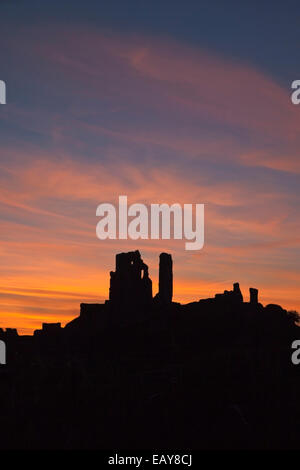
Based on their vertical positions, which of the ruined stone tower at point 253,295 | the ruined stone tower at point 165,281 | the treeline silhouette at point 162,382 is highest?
the ruined stone tower at point 165,281

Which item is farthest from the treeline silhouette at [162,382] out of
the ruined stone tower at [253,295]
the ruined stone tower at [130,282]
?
the ruined stone tower at [130,282]

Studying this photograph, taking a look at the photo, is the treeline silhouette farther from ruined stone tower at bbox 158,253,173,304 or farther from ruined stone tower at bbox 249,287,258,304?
ruined stone tower at bbox 158,253,173,304

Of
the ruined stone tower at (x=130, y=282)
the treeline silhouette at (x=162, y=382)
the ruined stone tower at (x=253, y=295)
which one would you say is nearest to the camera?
the treeline silhouette at (x=162, y=382)

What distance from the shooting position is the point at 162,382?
7369 centimetres

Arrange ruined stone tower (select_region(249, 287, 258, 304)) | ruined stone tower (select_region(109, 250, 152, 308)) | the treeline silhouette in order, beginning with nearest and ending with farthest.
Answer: the treeline silhouette < ruined stone tower (select_region(249, 287, 258, 304)) < ruined stone tower (select_region(109, 250, 152, 308))

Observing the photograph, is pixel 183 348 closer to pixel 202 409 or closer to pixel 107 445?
pixel 202 409

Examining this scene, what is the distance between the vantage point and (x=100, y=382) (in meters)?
75.5

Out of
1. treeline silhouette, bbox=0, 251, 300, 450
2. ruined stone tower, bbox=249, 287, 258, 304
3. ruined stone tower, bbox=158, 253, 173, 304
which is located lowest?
treeline silhouette, bbox=0, 251, 300, 450

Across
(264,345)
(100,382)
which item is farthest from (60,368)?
(264,345)

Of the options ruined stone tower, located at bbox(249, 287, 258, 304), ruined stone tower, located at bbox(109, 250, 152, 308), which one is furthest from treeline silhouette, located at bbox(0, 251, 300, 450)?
ruined stone tower, located at bbox(109, 250, 152, 308)

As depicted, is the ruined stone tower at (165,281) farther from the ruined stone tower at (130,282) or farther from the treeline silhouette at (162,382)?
the treeline silhouette at (162,382)

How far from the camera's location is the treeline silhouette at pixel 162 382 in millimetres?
68312

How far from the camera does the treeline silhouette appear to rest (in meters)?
68.3

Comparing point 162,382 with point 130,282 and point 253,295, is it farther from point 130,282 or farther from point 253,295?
point 130,282
